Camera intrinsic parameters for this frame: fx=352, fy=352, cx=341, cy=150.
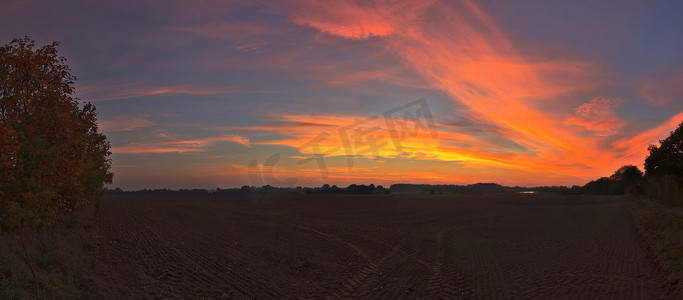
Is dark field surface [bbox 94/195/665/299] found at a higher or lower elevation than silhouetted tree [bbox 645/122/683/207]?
lower

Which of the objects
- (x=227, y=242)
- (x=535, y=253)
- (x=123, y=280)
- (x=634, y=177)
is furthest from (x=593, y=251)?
(x=634, y=177)

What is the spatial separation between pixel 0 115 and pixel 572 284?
59.2 ft

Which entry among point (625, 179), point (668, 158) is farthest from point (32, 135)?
point (625, 179)

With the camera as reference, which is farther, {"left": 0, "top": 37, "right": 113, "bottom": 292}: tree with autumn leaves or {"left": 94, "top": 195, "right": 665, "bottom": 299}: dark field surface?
{"left": 94, "top": 195, "right": 665, "bottom": 299}: dark field surface

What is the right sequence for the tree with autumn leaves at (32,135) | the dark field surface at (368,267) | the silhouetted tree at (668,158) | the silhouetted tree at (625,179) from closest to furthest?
the tree with autumn leaves at (32,135)
the dark field surface at (368,267)
the silhouetted tree at (668,158)
the silhouetted tree at (625,179)

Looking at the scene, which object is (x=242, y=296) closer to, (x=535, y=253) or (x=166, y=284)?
(x=166, y=284)

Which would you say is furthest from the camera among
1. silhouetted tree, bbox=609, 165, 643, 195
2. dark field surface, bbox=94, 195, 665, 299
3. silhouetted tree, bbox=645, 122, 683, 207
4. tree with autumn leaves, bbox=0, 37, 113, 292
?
silhouetted tree, bbox=609, 165, 643, 195

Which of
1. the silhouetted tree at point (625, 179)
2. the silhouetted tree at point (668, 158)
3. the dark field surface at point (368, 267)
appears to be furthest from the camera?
the silhouetted tree at point (625, 179)

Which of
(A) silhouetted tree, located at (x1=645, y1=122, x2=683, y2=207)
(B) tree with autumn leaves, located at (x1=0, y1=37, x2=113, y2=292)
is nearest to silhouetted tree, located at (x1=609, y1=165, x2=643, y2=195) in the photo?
(A) silhouetted tree, located at (x1=645, y1=122, x2=683, y2=207)

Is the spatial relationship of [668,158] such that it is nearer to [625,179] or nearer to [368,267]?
[368,267]

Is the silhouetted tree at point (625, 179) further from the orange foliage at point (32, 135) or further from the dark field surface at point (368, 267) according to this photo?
the orange foliage at point (32, 135)

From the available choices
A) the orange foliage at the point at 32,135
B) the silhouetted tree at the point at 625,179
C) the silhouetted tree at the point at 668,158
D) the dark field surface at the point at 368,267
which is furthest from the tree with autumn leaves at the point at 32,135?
the silhouetted tree at the point at 625,179

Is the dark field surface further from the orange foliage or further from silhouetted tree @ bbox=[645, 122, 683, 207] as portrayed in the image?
silhouetted tree @ bbox=[645, 122, 683, 207]

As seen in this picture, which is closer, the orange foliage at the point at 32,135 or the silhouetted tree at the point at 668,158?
the orange foliage at the point at 32,135
